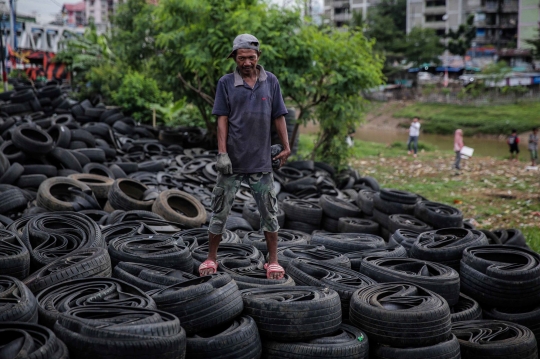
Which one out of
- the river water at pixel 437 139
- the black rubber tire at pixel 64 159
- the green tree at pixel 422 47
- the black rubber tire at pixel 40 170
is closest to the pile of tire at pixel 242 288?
the black rubber tire at pixel 40 170

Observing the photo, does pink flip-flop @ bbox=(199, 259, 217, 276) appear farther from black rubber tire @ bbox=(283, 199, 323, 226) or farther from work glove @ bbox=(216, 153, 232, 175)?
black rubber tire @ bbox=(283, 199, 323, 226)

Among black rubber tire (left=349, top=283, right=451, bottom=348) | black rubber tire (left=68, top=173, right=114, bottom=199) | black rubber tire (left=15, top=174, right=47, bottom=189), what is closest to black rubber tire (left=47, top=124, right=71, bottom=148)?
black rubber tire (left=68, top=173, right=114, bottom=199)

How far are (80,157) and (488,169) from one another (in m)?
15.7

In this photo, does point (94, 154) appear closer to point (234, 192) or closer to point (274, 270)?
point (234, 192)

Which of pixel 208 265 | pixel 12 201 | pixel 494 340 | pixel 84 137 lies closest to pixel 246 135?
pixel 208 265

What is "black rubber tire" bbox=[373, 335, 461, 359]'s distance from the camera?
4980 mm

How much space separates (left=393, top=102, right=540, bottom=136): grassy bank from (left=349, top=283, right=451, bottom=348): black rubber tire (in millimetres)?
40714

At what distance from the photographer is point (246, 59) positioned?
18.5ft

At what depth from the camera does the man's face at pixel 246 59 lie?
5.64 m

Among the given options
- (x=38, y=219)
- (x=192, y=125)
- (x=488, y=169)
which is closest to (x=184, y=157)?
(x=192, y=125)

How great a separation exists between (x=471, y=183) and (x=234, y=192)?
15262mm

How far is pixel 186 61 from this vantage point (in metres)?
16.8

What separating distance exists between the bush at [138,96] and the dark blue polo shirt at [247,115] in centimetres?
1768

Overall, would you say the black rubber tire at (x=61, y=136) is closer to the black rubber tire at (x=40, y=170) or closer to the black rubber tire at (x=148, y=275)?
the black rubber tire at (x=40, y=170)
